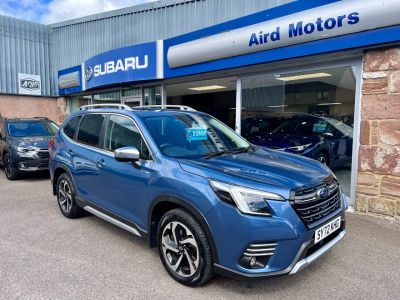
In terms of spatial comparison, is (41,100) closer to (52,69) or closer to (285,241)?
(52,69)

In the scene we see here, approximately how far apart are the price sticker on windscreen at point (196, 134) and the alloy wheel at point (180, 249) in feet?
3.44

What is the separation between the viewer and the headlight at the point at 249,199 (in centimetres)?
248

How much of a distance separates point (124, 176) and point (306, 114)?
4444 mm

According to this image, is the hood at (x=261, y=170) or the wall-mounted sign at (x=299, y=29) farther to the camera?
the wall-mounted sign at (x=299, y=29)

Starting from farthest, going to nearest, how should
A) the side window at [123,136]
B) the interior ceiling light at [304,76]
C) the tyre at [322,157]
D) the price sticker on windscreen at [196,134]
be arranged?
the tyre at [322,157] → the interior ceiling light at [304,76] → the price sticker on windscreen at [196,134] → the side window at [123,136]

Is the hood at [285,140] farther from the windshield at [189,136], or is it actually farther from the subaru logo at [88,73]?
the subaru logo at [88,73]

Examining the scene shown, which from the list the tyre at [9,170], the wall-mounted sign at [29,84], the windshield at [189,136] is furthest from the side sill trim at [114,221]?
the wall-mounted sign at [29,84]


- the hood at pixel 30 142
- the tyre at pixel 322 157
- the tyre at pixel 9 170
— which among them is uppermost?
the hood at pixel 30 142

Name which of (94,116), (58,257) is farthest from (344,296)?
(94,116)

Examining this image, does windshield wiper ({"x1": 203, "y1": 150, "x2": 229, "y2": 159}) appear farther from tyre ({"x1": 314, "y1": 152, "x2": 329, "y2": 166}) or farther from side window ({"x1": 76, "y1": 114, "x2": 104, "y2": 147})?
tyre ({"x1": 314, "y1": 152, "x2": 329, "y2": 166})

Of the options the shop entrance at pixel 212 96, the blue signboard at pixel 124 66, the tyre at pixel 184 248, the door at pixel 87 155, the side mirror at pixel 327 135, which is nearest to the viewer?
the tyre at pixel 184 248

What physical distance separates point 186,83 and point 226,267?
22.4 feet

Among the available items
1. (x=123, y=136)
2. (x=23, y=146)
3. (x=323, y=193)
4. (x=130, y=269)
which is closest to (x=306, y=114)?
(x=323, y=193)

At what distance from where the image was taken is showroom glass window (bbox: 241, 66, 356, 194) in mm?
5602
